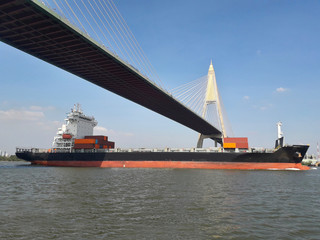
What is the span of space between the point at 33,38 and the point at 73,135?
3581 cm

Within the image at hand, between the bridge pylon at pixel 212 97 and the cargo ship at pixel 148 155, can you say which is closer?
the cargo ship at pixel 148 155

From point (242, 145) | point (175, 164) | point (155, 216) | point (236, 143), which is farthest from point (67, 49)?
point (242, 145)

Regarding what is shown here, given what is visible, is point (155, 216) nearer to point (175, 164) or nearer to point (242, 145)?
Answer: point (175, 164)

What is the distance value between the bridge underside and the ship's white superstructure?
20324mm

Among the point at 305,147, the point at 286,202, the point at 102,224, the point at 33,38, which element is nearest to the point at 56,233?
the point at 102,224

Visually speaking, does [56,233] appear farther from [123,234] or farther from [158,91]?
[158,91]

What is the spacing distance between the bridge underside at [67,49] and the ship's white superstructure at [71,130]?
66.7 feet

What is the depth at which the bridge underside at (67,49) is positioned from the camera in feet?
65.8

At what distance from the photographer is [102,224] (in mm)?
7934

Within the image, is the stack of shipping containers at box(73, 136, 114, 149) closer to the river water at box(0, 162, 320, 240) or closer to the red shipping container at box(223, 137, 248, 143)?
the red shipping container at box(223, 137, 248, 143)

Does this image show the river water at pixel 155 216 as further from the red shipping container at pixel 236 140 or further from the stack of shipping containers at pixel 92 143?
the stack of shipping containers at pixel 92 143

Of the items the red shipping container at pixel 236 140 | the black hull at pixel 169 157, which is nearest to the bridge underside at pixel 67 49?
the black hull at pixel 169 157

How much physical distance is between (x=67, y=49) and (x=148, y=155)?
27167mm

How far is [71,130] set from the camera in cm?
5716
